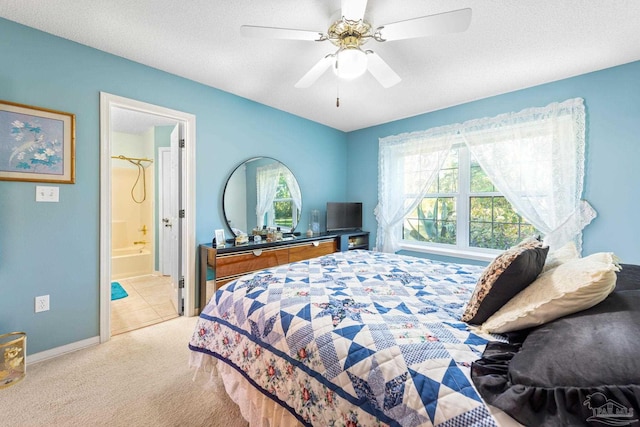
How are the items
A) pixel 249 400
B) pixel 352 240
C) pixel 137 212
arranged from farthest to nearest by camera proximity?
pixel 137 212 → pixel 352 240 → pixel 249 400

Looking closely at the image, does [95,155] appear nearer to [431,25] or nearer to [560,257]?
[431,25]

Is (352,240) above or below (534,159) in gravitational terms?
below

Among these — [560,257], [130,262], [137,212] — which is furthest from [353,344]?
[137,212]

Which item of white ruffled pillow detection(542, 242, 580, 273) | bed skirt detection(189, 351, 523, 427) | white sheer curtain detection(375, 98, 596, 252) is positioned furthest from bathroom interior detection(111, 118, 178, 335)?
white sheer curtain detection(375, 98, 596, 252)

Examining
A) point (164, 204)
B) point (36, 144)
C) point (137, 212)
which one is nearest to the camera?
point (36, 144)

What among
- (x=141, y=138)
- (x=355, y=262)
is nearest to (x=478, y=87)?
(x=355, y=262)

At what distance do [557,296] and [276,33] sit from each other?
195 centimetres

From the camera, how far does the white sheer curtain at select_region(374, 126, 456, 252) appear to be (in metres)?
3.61

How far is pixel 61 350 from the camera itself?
2.14 meters

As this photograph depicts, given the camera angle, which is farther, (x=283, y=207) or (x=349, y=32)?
(x=283, y=207)

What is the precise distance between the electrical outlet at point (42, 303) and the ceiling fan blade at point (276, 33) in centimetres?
246

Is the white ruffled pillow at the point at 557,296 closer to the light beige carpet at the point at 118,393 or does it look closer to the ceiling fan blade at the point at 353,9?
the light beige carpet at the point at 118,393

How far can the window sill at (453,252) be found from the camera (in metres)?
3.27

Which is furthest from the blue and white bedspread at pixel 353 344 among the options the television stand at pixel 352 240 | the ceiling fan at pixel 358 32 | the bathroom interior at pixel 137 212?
the bathroom interior at pixel 137 212
